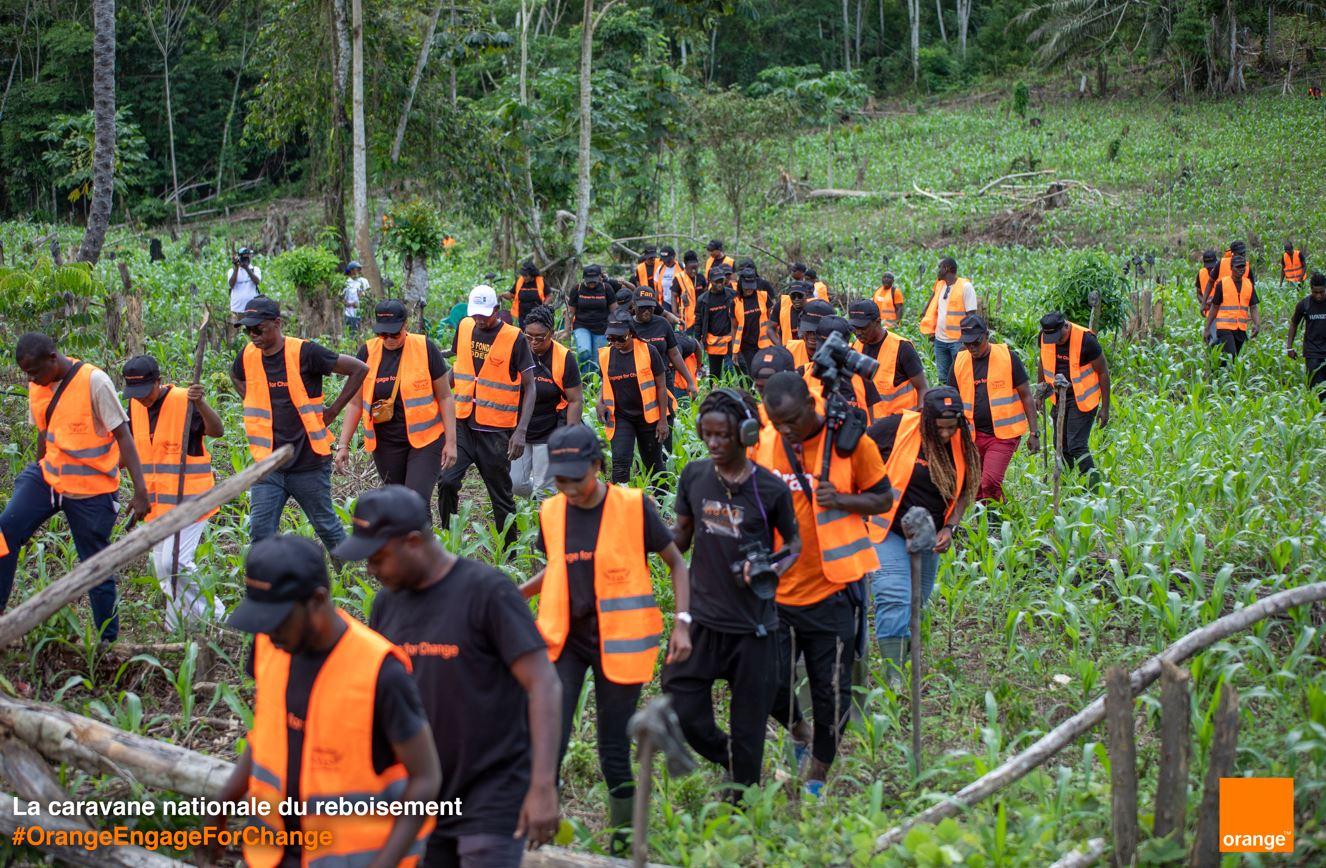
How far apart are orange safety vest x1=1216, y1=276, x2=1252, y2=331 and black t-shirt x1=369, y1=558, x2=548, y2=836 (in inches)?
507

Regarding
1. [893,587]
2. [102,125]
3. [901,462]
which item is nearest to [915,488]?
[901,462]

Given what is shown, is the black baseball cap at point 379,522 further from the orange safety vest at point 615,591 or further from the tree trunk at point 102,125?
the tree trunk at point 102,125

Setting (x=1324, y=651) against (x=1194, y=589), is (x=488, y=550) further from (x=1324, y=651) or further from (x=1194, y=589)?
(x=1324, y=651)

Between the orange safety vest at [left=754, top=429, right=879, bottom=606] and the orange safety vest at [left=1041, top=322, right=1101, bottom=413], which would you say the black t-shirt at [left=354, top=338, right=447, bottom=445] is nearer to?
the orange safety vest at [left=754, top=429, right=879, bottom=606]

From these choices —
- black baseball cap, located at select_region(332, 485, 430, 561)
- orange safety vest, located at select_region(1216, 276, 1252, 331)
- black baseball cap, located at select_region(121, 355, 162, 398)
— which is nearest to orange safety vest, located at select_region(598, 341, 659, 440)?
black baseball cap, located at select_region(121, 355, 162, 398)

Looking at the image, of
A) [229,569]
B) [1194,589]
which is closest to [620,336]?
[229,569]

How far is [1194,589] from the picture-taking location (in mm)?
6855

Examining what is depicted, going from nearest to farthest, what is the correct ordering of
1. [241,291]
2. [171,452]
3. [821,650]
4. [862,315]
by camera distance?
[821,650], [171,452], [862,315], [241,291]

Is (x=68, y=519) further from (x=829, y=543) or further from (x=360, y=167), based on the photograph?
(x=360, y=167)

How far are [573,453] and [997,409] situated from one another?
16.4ft

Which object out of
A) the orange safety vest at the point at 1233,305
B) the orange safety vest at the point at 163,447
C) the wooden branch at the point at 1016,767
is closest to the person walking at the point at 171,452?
the orange safety vest at the point at 163,447

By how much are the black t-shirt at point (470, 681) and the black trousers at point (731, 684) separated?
1326 mm

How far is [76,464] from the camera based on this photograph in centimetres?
665

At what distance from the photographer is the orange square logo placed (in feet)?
14.3
